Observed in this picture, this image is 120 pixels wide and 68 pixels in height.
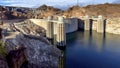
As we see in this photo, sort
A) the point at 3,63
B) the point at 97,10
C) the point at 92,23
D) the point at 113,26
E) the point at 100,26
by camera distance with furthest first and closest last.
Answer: the point at 97,10
the point at 92,23
the point at 113,26
the point at 100,26
the point at 3,63

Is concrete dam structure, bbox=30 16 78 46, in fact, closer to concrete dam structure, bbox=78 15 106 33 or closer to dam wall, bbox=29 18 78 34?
dam wall, bbox=29 18 78 34

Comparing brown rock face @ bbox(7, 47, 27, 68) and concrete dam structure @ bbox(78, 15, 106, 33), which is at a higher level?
brown rock face @ bbox(7, 47, 27, 68)

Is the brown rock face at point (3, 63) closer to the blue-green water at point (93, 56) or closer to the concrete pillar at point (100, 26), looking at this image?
the blue-green water at point (93, 56)

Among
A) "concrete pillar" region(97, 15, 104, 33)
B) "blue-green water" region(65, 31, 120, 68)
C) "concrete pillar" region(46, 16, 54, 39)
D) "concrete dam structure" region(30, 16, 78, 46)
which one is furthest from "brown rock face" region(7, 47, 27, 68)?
"concrete pillar" region(97, 15, 104, 33)

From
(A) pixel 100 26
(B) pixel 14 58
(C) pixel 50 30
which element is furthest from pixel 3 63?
(A) pixel 100 26

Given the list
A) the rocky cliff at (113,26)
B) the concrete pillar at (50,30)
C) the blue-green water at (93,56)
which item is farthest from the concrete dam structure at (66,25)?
the blue-green water at (93,56)

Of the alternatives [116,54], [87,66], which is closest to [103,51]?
[116,54]

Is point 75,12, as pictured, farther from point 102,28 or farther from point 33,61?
point 33,61

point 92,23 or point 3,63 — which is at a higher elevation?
point 3,63

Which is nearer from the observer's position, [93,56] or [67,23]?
[93,56]

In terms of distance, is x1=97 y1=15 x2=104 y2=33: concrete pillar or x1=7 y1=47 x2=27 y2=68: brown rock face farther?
x1=97 y1=15 x2=104 y2=33: concrete pillar

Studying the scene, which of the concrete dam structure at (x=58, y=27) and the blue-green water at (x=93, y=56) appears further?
the concrete dam structure at (x=58, y=27)

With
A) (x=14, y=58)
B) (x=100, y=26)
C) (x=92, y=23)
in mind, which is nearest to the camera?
(x=14, y=58)

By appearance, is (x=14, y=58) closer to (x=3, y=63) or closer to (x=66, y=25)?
(x=3, y=63)
